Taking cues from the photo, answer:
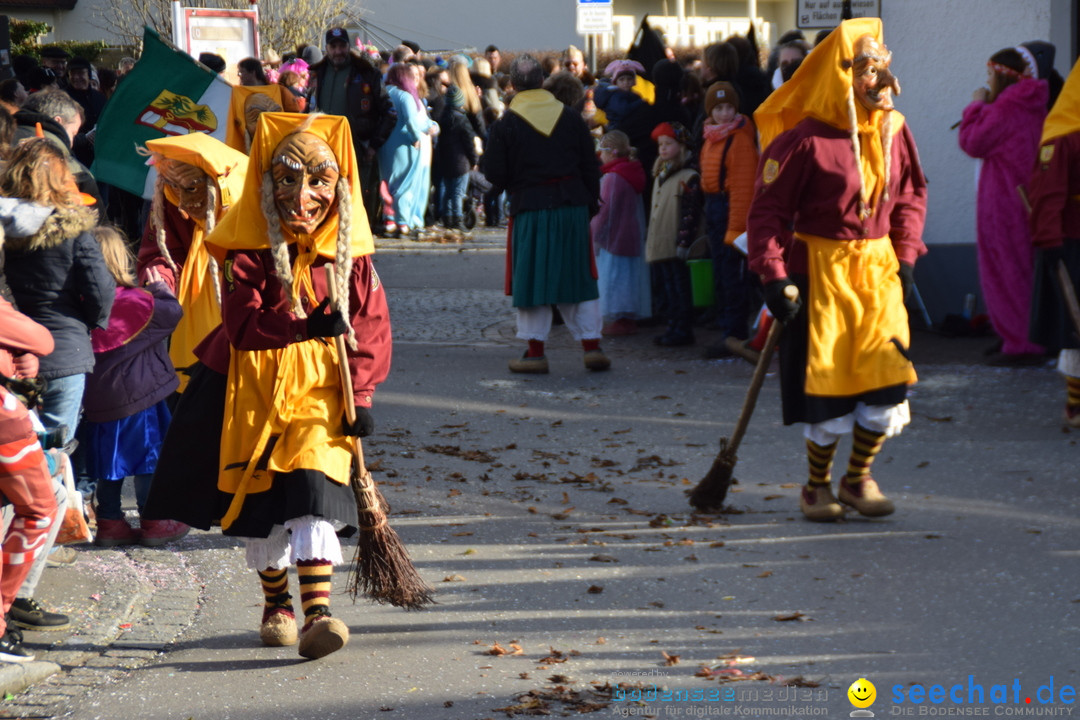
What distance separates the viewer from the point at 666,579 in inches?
215

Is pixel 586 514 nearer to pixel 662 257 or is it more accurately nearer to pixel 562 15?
pixel 662 257

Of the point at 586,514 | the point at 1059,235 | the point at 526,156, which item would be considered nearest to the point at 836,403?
the point at 586,514

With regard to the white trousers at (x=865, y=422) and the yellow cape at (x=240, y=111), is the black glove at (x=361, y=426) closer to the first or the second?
the white trousers at (x=865, y=422)

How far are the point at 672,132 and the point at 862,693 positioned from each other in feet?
22.5

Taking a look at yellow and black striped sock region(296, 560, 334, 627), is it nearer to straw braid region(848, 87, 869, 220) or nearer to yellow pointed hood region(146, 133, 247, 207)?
yellow pointed hood region(146, 133, 247, 207)

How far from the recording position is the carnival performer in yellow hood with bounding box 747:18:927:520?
5902 millimetres

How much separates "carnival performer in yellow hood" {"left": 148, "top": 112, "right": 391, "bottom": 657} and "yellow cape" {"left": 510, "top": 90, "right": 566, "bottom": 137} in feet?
16.2

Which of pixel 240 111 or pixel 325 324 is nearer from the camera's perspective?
pixel 325 324

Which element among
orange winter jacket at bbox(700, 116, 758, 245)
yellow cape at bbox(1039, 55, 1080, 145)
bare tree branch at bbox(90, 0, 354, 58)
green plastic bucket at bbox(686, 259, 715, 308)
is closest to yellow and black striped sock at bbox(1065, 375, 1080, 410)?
yellow cape at bbox(1039, 55, 1080, 145)

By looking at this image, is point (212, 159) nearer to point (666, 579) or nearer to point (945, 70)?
point (666, 579)

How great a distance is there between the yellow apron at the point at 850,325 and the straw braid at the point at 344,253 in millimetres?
2225

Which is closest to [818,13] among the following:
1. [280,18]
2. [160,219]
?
[160,219]

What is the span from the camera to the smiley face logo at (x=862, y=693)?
414cm

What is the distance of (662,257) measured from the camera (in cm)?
1045
